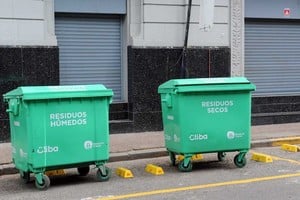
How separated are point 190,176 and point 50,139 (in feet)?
7.11

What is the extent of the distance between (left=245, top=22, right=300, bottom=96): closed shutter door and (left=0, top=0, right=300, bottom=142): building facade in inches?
38.3

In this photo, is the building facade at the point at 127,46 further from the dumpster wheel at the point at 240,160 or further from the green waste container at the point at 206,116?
the dumpster wheel at the point at 240,160

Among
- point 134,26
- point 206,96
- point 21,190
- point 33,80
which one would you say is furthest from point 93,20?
point 21,190

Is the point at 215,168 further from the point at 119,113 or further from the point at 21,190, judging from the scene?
the point at 119,113

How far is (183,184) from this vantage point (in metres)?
7.36

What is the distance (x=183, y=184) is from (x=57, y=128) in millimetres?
1885

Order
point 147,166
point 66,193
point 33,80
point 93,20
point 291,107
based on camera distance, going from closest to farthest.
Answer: point 66,193 → point 147,166 → point 33,80 → point 93,20 → point 291,107

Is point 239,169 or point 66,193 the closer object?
point 66,193

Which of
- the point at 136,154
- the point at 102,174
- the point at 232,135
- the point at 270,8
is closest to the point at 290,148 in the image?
the point at 232,135

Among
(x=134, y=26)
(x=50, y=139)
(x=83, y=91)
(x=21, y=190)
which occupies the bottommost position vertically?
(x=21, y=190)

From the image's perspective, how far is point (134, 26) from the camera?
38.5ft

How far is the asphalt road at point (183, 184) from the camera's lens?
6.76 m

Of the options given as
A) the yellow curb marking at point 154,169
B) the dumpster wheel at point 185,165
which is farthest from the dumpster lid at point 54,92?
the dumpster wheel at point 185,165

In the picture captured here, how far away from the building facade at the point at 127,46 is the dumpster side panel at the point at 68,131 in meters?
3.64
